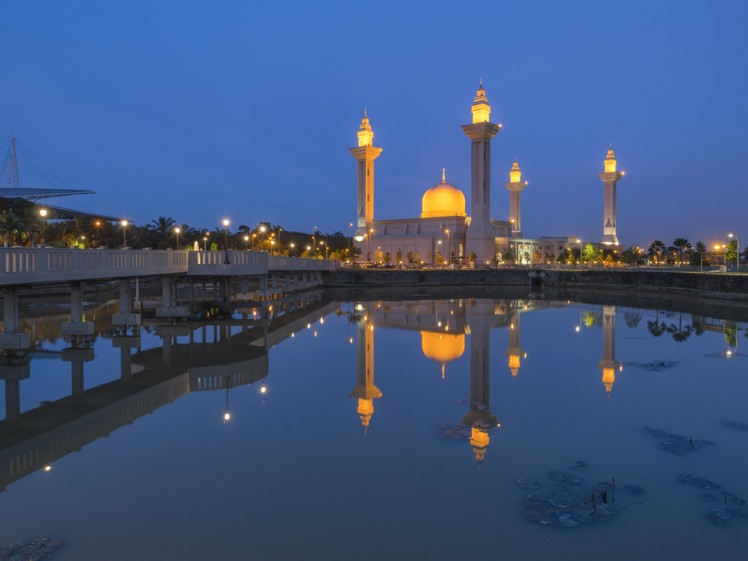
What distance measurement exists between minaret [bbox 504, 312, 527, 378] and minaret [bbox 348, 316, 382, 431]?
4390 mm

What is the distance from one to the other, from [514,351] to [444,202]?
6833cm

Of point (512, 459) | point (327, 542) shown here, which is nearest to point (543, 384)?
point (512, 459)

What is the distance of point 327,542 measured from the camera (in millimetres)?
7312

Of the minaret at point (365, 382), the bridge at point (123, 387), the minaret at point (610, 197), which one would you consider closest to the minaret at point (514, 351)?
the minaret at point (365, 382)

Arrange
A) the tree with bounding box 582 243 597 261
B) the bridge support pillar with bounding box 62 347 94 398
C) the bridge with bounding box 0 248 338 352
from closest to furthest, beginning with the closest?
the bridge support pillar with bounding box 62 347 94 398 < the bridge with bounding box 0 248 338 352 < the tree with bounding box 582 243 597 261

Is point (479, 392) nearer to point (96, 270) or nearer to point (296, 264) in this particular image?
point (96, 270)

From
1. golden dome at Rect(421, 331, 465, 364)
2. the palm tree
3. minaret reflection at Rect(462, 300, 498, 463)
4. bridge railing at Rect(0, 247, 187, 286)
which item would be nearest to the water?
minaret reflection at Rect(462, 300, 498, 463)

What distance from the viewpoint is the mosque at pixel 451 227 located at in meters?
77.9

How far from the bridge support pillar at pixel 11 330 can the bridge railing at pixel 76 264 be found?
6.48 feet

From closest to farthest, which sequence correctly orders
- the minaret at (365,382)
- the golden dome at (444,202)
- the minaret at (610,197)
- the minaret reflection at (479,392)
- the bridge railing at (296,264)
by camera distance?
the minaret reflection at (479,392), the minaret at (365,382), the bridge railing at (296,264), the golden dome at (444,202), the minaret at (610,197)

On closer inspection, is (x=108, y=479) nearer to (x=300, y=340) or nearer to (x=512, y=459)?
(x=512, y=459)

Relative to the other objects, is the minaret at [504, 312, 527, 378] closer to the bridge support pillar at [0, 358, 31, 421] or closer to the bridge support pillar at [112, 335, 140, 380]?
the bridge support pillar at [112, 335, 140, 380]

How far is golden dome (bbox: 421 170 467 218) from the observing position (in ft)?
291

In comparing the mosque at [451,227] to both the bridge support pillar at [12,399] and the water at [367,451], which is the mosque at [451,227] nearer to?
the water at [367,451]
